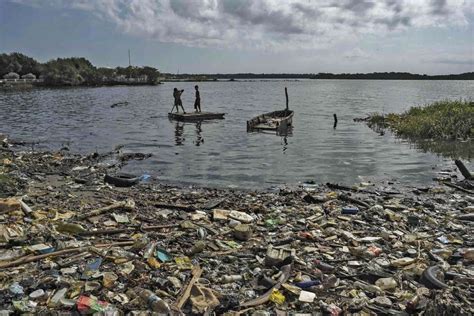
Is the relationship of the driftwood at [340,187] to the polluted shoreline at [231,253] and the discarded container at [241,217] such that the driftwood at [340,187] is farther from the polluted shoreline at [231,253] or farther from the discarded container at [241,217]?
the discarded container at [241,217]

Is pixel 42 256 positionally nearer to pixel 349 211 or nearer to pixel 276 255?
pixel 276 255

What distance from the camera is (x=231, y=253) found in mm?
6727

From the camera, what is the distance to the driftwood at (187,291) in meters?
4.97

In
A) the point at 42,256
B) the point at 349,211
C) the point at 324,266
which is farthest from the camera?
the point at 349,211

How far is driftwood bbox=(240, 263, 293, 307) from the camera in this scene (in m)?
5.04

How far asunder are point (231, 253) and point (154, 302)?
203cm

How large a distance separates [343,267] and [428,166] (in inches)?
485

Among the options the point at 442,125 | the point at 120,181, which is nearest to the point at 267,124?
the point at 442,125

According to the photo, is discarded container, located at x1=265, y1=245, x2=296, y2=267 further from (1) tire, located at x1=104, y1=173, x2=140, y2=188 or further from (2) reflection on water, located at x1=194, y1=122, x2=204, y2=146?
(2) reflection on water, located at x1=194, y1=122, x2=204, y2=146

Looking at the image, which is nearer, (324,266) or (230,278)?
(230,278)

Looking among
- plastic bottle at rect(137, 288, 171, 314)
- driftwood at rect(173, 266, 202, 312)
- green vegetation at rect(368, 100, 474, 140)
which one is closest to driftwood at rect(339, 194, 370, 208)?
driftwood at rect(173, 266, 202, 312)

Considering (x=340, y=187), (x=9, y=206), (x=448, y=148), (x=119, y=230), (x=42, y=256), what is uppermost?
(x=9, y=206)

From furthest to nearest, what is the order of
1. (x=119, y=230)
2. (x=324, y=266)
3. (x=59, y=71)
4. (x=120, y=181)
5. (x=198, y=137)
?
(x=59, y=71) < (x=198, y=137) < (x=120, y=181) < (x=119, y=230) < (x=324, y=266)

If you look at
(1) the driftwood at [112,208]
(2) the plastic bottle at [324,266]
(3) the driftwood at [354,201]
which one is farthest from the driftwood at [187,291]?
(3) the driftwood at [354,201]
